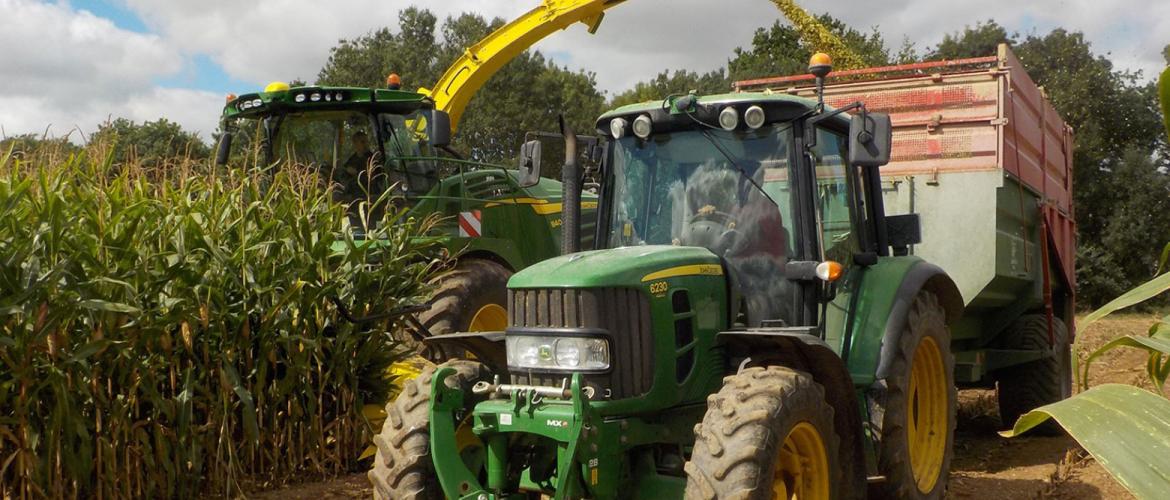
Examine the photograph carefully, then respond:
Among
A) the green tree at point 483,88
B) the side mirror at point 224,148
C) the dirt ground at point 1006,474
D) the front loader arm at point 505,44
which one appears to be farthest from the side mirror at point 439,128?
the green tree at point 483,88

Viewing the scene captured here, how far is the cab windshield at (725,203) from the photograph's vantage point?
15.4ft

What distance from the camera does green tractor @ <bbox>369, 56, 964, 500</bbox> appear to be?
402 centimetres

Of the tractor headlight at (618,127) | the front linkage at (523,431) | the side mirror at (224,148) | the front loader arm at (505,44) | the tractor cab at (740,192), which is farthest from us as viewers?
the front loader arm at (505,44)

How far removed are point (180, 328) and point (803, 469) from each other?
11.2 feet

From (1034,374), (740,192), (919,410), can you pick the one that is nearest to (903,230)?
(919,410)

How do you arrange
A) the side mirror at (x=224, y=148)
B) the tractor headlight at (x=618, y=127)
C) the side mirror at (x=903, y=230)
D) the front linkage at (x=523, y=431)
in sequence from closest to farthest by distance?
the front linkage at (x=523, y=431) < the tractor headlight at (x=618, y=127) < the side mirror at (x=903, y=230) < the side mirror at (x=224, y=148)

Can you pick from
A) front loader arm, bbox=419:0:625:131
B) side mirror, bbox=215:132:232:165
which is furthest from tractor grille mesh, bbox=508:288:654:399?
front loader arm, bbox=419:0:625:131

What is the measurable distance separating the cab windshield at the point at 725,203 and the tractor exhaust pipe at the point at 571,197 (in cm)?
28

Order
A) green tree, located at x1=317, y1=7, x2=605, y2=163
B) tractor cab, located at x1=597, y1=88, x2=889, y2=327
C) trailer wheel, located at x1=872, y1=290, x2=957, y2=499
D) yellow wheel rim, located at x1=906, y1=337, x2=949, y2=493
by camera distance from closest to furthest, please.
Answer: tractor cab, located at x1=597, y1=88, x2=889, y2=327, trailer wheel, located at x1=872, y1=290, x2=957, y2=499, yellow wheel rim, located at x1=906, y1=337, x2=949, y2=493, green tree, located at x1=317, y1=7, x2=605, y2=163

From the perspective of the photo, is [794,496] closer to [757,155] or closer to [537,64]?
[757,155]

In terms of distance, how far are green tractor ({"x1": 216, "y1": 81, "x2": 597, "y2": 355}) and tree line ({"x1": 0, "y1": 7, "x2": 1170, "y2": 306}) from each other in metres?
1.07

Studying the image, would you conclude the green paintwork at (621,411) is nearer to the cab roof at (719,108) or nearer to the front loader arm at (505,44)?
the cab roof at (719,108)

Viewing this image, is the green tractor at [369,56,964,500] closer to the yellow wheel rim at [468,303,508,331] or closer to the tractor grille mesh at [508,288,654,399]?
the tractor grille mesh at [508,288,654,399]

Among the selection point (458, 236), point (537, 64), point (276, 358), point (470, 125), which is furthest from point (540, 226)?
point (537, 64)
